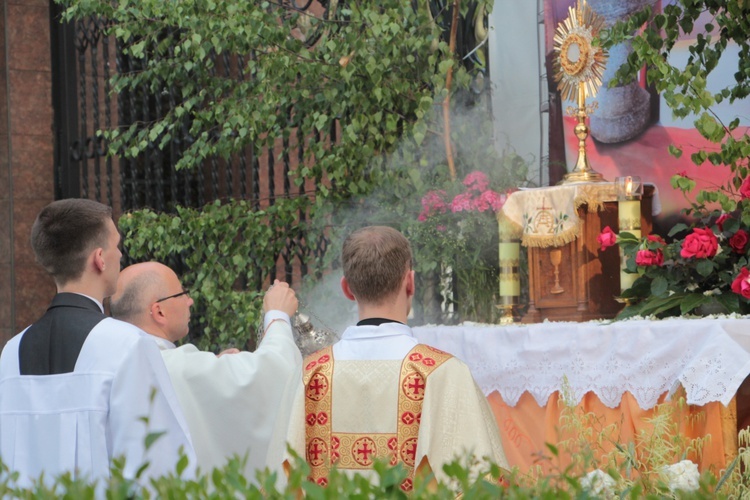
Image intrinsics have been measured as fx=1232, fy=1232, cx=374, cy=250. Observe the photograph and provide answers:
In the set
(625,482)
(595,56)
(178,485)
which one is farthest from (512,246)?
(178,485)

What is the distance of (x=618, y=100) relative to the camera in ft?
21.0

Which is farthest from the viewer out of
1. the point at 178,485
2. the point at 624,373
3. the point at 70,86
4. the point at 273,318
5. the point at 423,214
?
the point at 70,86

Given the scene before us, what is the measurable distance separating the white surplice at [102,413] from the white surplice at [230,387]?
1000 mm

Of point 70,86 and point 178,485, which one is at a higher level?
point 70,86

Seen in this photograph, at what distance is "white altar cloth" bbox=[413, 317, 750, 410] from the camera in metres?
4.28

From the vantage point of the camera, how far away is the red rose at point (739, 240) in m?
4.96

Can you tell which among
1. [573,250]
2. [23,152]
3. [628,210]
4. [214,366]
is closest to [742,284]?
[628,210]

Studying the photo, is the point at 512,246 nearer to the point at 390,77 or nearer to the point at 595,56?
the point at 595,56

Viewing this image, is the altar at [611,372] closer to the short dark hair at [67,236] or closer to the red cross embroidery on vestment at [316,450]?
the red cross embroidery on vestment at [316,450]

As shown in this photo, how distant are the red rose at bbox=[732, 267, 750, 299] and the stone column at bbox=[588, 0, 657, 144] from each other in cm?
173

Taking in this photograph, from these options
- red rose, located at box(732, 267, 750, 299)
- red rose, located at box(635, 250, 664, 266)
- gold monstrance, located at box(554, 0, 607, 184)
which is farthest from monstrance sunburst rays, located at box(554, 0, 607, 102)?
red rose, located at box(732, 267, 750, 299)

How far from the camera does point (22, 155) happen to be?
9.74 meters

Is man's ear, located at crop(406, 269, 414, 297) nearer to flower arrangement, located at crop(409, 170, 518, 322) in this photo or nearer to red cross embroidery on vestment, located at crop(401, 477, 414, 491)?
red cross embroidery on vestment, located at crop(401, 477, 414, 491)

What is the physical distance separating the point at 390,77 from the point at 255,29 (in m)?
0.81
